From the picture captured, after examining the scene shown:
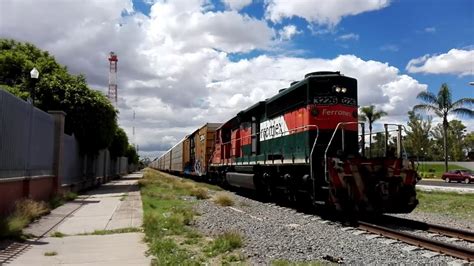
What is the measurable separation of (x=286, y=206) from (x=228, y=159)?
708 cm

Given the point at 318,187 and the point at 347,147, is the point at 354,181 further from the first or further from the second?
the point at 347,147

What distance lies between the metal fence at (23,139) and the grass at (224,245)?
542cm

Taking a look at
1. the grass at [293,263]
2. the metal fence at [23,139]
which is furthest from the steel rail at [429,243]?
the metal fence at [23,139]

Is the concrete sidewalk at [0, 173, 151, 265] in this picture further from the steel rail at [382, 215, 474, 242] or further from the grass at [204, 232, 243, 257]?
the steel rail at [382, 215, 474, 242]

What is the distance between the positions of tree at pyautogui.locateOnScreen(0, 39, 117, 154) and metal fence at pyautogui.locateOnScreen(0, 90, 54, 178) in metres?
7.04

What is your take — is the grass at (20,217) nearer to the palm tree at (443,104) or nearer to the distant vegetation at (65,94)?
the distant vegetation at (65,94)

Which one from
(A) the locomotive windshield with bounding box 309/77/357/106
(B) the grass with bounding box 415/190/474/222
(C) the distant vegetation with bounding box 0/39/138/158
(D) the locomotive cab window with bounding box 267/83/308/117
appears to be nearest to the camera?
(A) the locomotive windshield with bounding box 309/77/357/106

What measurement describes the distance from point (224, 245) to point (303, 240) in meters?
1.74

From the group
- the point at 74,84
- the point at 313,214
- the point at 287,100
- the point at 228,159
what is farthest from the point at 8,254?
the point at 74,84

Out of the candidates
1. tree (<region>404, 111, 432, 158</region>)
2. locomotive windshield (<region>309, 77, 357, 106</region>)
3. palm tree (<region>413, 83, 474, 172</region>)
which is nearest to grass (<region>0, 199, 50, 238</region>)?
locomotive windshield (<region>309, 77, 357, 106</region>)

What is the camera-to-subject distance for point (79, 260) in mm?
7219

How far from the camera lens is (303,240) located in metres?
8.82

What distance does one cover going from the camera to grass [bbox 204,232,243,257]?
7652mm

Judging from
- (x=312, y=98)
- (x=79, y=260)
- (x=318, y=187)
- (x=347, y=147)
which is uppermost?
(x=312, y=98)
